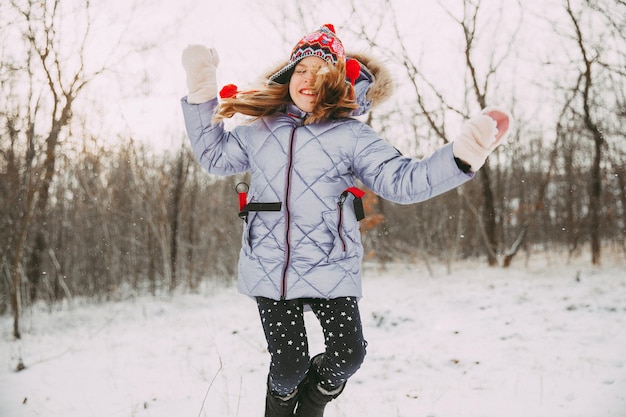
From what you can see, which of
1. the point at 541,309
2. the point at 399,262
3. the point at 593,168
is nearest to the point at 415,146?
the point at 399,262

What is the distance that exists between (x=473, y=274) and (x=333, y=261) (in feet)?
25.7

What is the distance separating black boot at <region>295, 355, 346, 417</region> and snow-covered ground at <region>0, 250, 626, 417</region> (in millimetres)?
934

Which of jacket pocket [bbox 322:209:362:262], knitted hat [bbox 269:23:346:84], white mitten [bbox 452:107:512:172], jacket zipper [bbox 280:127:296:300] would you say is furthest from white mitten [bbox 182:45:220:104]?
white mitten [bbox 452:107:512:172]

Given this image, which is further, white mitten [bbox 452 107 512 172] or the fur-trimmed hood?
the fur-trimmed hood

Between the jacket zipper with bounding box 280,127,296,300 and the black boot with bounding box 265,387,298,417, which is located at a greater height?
the jacket zipper with bounding box 280,127,296,300

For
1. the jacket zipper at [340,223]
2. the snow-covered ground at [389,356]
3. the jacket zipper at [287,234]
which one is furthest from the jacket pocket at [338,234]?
the snow-covered ground at [389,356]

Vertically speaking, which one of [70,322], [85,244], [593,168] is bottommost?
[70,322]

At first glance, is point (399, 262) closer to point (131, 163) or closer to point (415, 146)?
point (415, 146)

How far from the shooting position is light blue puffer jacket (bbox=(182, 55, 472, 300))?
→ 1764 millimetres

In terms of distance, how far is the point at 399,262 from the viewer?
12.2 metres

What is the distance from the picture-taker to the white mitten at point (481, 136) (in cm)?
146

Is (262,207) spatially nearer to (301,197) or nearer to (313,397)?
(301,197)

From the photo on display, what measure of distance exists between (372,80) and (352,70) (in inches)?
8.1

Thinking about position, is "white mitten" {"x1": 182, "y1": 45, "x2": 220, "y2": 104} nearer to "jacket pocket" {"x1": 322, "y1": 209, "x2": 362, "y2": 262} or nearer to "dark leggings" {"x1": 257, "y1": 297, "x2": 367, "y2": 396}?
"jacket pocket" {"x1": 322, "y1": 209, "x2": 362, "y2": 262}
